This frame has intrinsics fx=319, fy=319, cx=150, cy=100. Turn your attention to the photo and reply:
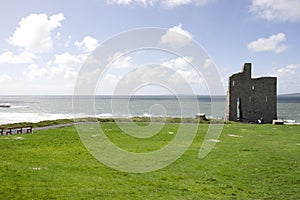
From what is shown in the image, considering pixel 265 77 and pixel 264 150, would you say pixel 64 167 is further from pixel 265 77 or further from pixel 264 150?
pixel 265 77

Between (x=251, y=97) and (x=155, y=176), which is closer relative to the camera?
(x=155, y=176)

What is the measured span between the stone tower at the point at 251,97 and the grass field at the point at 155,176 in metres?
33.9

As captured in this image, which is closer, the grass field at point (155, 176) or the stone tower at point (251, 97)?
the grass field at point (155, 176)

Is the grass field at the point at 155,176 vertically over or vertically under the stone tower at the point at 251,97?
under

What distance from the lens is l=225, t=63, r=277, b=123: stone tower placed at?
57.6 m

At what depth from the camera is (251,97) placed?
189 ft

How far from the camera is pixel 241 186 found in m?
14.9

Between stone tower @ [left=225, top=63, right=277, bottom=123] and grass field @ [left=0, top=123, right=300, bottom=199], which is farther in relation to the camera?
stone tower @ [left=225, top=63, right=277, bottom=123]

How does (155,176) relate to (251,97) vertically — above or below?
below

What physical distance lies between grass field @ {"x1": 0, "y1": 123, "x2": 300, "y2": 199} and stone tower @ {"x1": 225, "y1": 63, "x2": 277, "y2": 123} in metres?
33.9

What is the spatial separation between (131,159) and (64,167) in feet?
15.3

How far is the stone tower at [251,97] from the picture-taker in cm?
5756

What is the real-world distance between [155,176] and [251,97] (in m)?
45.1

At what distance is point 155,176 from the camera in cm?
1656
